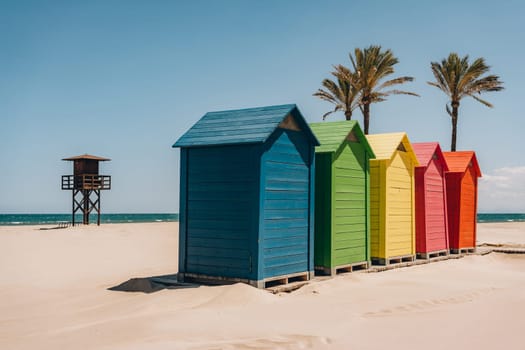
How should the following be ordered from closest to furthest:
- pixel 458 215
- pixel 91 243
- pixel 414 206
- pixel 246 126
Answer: pixel 246 126
pixel 414 206
pixel 458 215
pixel 91 243

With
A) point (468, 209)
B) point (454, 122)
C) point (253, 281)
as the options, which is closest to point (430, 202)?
point (468, 209)

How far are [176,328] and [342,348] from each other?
2.21m

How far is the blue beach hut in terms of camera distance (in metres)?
9.72

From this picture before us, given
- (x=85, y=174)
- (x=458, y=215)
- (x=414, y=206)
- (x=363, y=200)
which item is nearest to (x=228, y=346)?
(x=363, y=200)

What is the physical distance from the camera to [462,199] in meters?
17.9

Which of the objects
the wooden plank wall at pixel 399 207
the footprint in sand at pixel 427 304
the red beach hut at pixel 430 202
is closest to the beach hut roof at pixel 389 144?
the wooden plank wall at pixel 399 207

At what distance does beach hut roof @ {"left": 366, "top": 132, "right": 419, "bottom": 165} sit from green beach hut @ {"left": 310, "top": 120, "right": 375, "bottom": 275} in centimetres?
90

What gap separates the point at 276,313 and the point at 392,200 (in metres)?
6.69

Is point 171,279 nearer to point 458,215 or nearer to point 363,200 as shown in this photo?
point 363,200

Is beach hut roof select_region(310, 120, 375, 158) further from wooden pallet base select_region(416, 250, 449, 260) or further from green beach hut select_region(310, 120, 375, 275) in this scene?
wooden pallet base select_region(416, 250, 449, 260)

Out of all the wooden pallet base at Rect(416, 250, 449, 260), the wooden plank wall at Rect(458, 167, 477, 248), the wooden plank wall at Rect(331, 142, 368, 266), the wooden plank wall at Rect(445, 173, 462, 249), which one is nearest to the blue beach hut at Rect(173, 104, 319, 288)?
the wooden plank wall at Rect(331, 142, 368, 266)

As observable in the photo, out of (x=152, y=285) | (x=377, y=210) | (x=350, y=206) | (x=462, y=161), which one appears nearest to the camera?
(x=152, y=285)

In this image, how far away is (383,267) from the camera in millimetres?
13227

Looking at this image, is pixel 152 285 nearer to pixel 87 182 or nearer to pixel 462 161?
pixel 462 161
